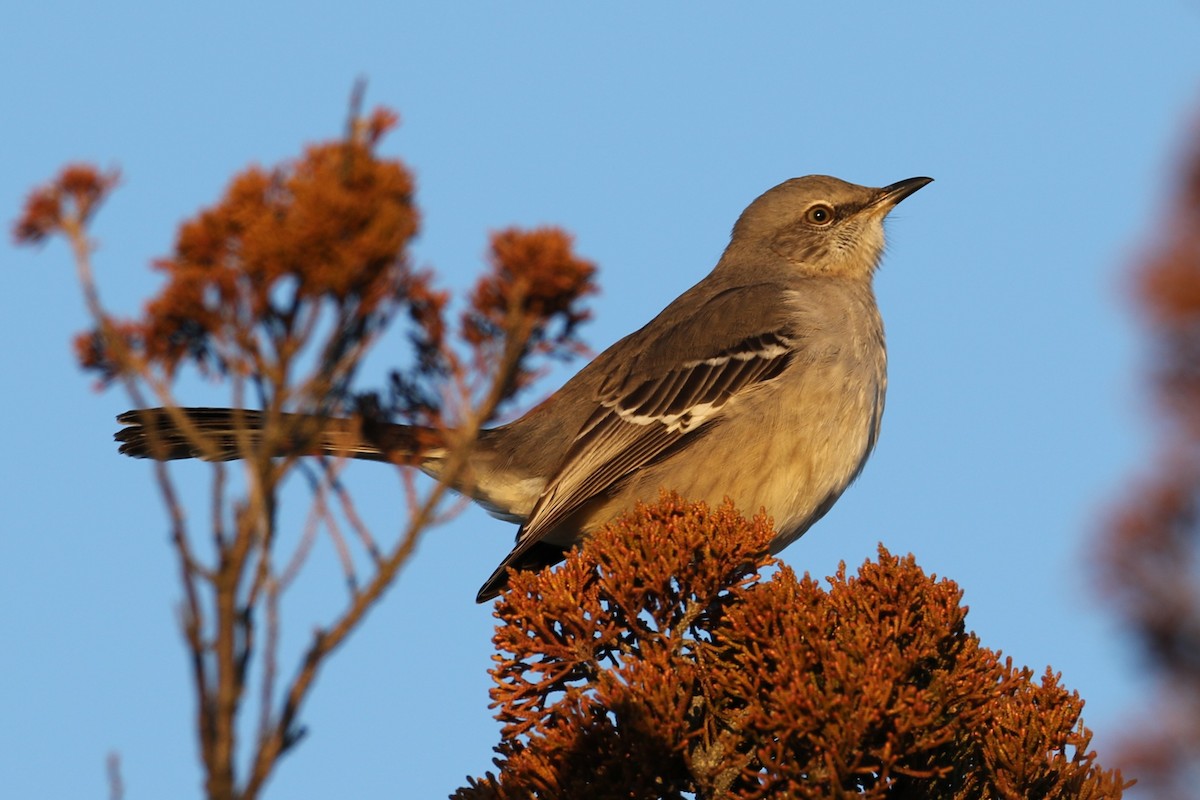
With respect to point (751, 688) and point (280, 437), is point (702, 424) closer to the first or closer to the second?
point (751, 688)

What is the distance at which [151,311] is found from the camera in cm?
295

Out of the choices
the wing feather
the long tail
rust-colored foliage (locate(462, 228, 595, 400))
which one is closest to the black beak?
the wing feather

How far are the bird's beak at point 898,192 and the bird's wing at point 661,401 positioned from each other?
1501 millimetres

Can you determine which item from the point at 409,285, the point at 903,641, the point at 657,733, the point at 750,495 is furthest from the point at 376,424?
the point at 750,495

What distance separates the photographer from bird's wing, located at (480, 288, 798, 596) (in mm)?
7500

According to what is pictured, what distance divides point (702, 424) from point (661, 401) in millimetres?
295

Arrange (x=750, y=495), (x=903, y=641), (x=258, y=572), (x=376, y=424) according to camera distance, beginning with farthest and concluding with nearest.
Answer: (x=750, y=495) < (x=903, y=641) < (x=376, y=424) < (x=258, y=572)

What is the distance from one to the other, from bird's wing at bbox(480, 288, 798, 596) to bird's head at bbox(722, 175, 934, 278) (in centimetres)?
109

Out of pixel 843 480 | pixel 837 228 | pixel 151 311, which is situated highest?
pixel 837 228

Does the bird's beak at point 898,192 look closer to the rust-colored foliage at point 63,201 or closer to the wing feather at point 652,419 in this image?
the wing feather at point 652,419

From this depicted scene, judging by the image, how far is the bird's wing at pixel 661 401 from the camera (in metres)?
7.50

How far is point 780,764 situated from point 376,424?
208cm

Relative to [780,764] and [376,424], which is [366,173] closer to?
[376,424]

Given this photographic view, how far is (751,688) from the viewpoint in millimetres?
4816
